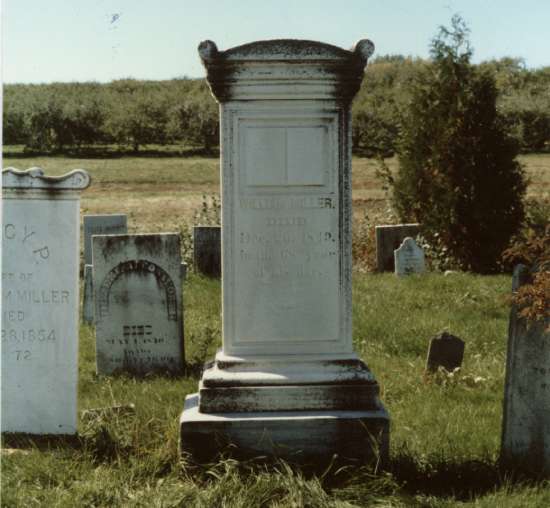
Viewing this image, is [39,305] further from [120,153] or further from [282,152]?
[120,153]

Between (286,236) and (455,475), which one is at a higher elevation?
(286,236)

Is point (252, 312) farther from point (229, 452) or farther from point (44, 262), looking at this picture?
point (44, 262)

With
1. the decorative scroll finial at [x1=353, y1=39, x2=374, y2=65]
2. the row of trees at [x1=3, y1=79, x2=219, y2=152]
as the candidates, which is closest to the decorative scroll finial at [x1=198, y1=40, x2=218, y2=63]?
the decorative scroll finial at [x1=353, y1=39, x2=374, y2=65]

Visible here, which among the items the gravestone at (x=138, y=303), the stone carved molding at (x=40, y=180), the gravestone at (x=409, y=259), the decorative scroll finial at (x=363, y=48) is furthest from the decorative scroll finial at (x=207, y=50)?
the gravestone at (x=409, y=259)

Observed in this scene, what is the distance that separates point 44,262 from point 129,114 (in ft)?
110

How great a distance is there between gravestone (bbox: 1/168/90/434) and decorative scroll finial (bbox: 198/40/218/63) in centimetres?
121

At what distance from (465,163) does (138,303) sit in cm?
593

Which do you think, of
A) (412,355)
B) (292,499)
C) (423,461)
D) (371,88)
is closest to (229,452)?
(292,499)

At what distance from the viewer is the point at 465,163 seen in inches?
434

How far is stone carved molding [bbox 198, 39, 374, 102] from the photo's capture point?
445 centimetres

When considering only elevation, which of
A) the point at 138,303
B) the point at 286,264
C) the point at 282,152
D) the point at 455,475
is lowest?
the point at 455,475

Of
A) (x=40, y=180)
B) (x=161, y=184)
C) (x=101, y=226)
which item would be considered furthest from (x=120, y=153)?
(x=40, y=180)

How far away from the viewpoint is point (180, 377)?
6559mm

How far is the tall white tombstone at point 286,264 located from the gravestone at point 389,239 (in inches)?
272
